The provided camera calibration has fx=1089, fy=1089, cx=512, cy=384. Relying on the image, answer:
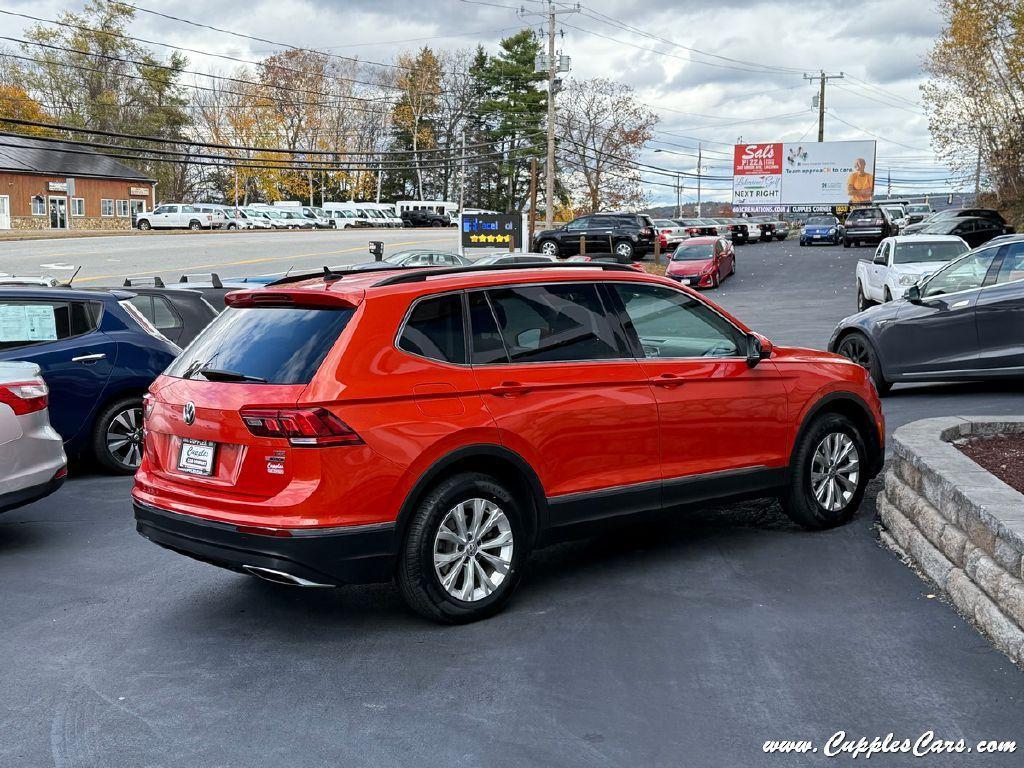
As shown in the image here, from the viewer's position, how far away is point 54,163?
74.8 meters

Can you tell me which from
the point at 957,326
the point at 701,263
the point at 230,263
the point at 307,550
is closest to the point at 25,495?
the point at 307,550

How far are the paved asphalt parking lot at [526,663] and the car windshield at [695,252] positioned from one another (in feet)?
96.4

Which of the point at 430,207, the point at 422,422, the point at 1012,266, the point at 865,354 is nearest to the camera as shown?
the point at 422,422

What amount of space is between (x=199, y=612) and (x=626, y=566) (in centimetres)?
241

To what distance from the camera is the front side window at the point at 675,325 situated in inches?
247

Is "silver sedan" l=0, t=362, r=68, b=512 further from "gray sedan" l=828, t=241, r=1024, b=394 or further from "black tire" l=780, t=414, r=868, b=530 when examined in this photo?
"gray sedan" l=828, t=241, r=1024, b=394

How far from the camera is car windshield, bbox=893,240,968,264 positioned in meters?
21.1

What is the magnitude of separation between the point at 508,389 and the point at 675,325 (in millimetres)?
1487

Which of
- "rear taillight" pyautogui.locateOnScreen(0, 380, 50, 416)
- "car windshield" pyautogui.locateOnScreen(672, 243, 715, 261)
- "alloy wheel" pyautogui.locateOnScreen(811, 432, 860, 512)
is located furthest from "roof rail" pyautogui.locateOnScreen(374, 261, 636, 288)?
"car windshield" pyautogui.locateOnScreen(672, 243, 715, 261)

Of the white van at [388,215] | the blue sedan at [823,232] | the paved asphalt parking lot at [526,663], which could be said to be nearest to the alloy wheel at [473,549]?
the paved asphalt parking lot at [526,663]

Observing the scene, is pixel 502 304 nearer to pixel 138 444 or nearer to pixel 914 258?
pixel 138 444

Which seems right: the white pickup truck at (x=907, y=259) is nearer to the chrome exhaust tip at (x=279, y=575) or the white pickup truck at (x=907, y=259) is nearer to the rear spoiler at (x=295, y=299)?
the rear spoiler at (x=295, y=299)

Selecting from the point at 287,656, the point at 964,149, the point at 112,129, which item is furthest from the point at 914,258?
the point at 112,129

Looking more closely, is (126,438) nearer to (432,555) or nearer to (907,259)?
(432,555)
